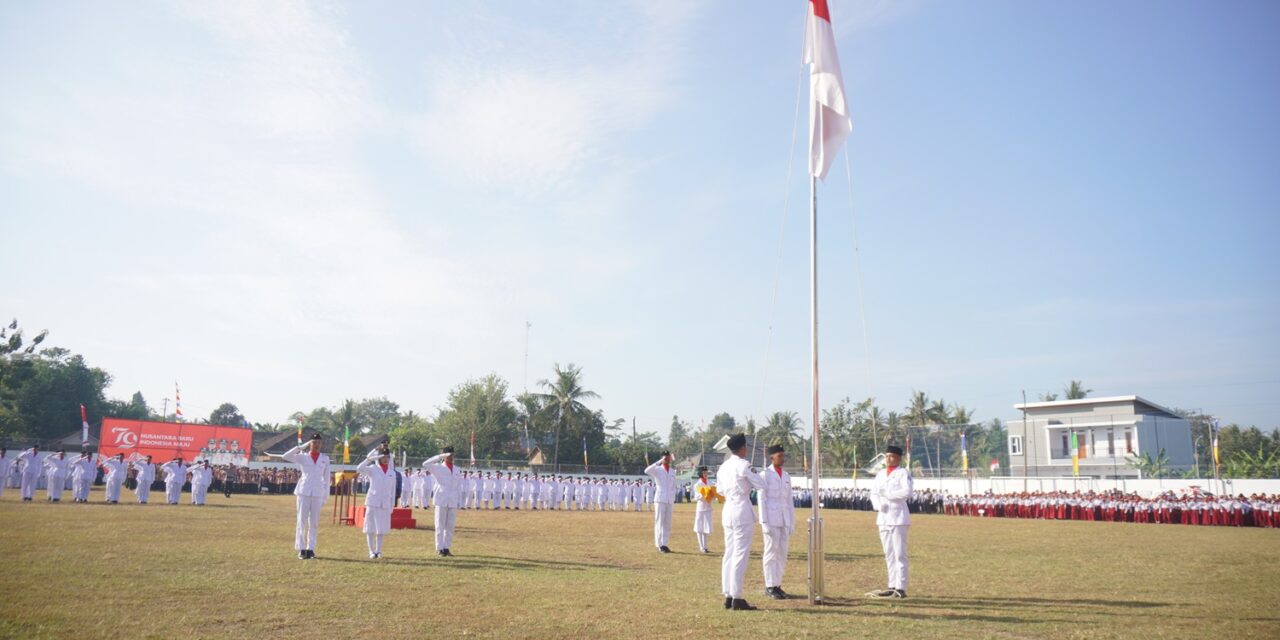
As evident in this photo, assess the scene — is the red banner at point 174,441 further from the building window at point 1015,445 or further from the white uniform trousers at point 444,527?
the building window at point 1015,445

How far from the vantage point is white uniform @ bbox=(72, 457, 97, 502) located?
90.6 ft

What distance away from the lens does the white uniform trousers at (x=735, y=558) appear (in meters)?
9.20

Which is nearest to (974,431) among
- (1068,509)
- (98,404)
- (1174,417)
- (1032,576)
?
(1174,417)

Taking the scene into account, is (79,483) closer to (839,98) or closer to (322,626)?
(322,626)

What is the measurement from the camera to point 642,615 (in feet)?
28.2

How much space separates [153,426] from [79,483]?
1380 centimetres

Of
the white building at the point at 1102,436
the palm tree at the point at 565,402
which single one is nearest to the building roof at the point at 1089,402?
the white building at the point at 1102,436

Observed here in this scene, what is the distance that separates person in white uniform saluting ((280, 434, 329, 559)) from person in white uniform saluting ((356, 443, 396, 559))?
0.69 m

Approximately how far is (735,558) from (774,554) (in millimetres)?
885

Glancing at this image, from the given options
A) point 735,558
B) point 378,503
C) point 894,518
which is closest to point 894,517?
point 894,518

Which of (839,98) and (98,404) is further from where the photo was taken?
(98,404)

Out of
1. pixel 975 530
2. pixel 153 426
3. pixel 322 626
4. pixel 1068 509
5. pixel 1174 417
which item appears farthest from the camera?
pixel 1174 417

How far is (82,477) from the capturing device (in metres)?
27.8

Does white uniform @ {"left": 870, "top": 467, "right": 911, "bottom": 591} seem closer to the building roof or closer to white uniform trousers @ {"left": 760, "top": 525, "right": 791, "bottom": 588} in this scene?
white uniform trousers @ {"left": 760, "top": 525, "right": 791, "bottom": 588}
